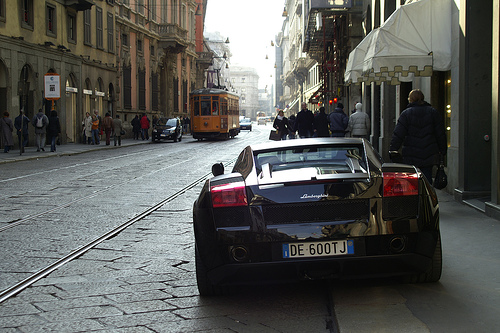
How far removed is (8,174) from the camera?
16250 mm

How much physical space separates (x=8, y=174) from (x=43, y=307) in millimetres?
12305

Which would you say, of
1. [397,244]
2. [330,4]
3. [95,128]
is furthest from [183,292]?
[95,128]

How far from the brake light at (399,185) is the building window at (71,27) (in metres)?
31.6

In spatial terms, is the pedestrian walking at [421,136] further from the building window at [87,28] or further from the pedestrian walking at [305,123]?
the building window at [87,28]

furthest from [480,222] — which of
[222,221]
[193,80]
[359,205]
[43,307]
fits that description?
[193,80]

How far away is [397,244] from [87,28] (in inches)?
1351

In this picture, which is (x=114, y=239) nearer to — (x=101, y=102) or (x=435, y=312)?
(x=435, y=312)

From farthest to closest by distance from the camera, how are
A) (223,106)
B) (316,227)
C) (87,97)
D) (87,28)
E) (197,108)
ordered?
(223,106), (197,108), (87,97), (87,28), (316,227)

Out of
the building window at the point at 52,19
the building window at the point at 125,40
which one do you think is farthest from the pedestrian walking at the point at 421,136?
the building window at the point at 125,40

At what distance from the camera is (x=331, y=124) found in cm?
1917

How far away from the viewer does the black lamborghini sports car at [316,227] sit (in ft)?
14.9

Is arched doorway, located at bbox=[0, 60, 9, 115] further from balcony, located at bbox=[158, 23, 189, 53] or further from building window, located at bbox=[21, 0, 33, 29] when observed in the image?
balcony, located at bbox=[158, 23, 189, 53]

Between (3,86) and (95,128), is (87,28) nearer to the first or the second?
(95,128)

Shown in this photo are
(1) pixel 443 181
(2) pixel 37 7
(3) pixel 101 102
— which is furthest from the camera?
(3) pixel 101 102
